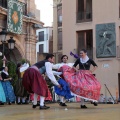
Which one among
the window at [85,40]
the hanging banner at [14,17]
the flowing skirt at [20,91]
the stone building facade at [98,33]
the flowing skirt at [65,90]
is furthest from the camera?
the window at [85,40]

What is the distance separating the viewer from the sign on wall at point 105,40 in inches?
952

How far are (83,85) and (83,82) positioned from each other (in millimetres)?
103

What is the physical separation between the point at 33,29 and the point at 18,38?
215 centimetres

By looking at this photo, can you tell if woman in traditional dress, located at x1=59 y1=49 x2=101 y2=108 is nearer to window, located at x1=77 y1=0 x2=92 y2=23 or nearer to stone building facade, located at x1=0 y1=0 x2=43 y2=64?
stone building facade, located at x1=0 y1=0 x2=43 y2=64

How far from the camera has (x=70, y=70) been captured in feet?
33.6

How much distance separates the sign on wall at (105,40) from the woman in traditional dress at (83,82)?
14.4 meters

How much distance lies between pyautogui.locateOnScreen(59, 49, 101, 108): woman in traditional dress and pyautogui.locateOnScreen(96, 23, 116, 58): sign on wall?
14390 mm

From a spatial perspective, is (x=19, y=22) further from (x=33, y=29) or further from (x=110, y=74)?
(x=110, y=74)

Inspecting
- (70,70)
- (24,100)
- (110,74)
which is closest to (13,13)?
(110,74)

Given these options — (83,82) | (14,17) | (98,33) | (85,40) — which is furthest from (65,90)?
(85,40)

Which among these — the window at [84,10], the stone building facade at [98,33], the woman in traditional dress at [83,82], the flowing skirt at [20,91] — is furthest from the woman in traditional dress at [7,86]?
the window at [84,10]

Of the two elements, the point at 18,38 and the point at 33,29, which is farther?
the point at 33,29

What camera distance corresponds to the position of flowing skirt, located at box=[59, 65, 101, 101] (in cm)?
968

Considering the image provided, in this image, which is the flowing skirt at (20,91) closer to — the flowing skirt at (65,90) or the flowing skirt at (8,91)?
the flowing skirt at (8,91)
